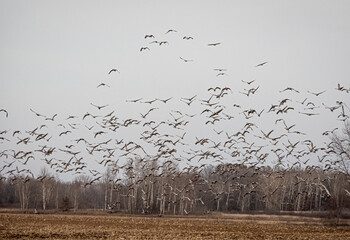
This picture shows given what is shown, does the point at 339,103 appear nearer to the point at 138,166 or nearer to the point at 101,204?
the point at 138,166

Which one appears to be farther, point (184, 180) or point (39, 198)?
point (39, 198)

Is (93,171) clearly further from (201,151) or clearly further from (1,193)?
(1,193)

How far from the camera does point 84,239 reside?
79.6 ft

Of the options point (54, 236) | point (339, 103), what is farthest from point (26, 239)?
point (339, 103)

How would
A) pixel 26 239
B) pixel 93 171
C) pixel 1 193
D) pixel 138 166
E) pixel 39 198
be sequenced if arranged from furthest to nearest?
pixel 1 193
pixel 39 198
pixel 138 166
pixel 93 171
pixel 26 239

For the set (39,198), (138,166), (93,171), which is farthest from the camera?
(39,198)

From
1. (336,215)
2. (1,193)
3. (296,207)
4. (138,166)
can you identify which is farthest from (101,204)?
(336,215)

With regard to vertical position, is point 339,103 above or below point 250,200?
above

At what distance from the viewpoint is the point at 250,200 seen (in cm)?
9650

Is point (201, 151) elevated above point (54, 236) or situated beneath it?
elevated above

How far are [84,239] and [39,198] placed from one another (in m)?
77.5

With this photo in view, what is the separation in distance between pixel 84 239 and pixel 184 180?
5593cm

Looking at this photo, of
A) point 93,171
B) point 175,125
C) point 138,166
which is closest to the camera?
point 175,125

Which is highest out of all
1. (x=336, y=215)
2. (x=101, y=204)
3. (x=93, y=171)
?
(x=93, y=171)
